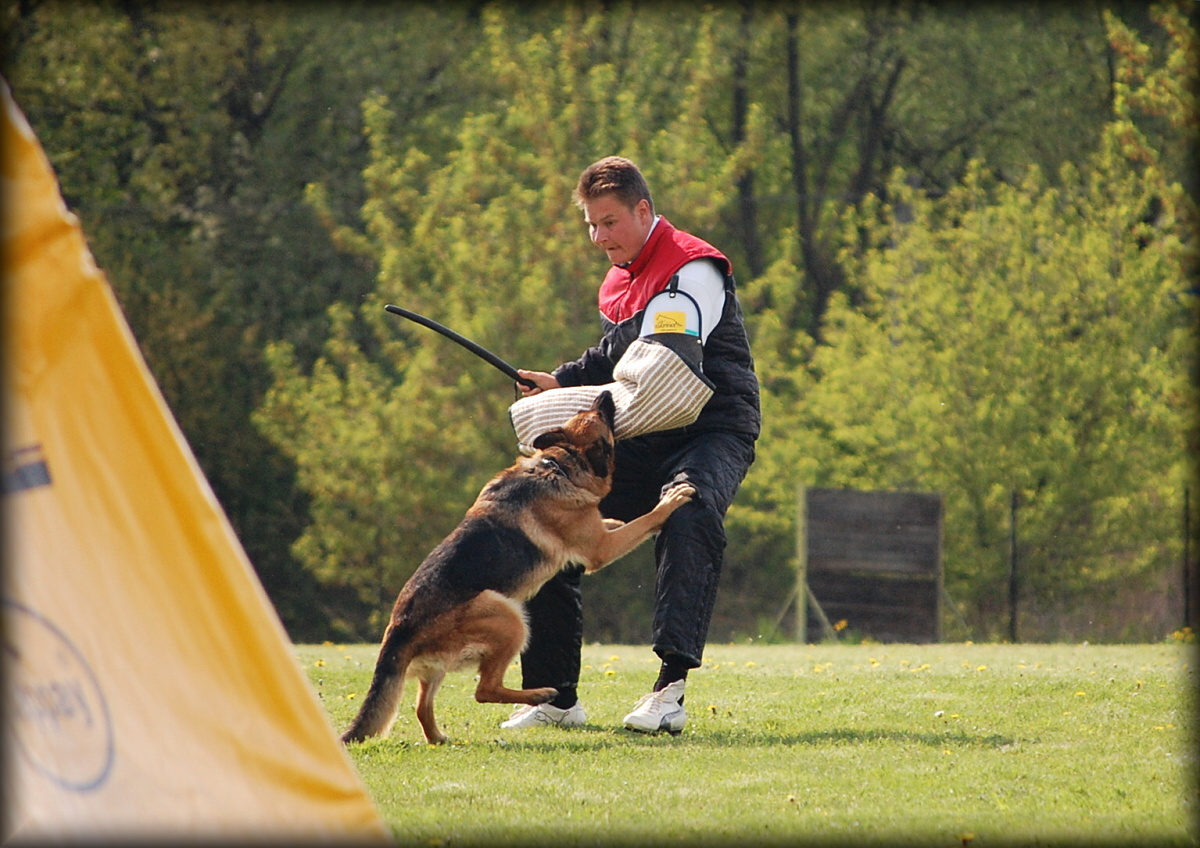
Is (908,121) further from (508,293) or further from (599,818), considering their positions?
(599,818)

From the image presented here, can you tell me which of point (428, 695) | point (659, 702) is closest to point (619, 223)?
point (659, 702)

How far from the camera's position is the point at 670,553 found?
5.99m

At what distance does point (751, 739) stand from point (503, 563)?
50.5 inches

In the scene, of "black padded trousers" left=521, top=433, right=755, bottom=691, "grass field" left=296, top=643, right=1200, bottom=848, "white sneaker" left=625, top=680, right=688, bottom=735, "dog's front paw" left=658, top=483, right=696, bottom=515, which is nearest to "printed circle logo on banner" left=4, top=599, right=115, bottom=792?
"grass field" left=296, top=643, right=1200, bottom=848

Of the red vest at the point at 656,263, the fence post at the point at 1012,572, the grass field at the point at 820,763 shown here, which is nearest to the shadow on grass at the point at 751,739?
the grass field at the point at 820,763

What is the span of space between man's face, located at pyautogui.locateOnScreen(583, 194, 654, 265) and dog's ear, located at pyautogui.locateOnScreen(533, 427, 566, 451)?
0.81 m

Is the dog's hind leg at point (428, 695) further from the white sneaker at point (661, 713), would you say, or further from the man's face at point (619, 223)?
the man's face at point (619, 223)

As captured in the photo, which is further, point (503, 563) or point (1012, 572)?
point (1012, 572)

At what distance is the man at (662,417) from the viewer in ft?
19.5

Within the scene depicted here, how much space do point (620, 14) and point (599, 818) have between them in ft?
90.1

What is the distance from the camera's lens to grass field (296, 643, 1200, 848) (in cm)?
411

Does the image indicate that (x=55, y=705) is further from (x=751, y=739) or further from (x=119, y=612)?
(x=751, y=739)

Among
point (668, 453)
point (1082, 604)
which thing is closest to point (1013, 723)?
point (668, 453)

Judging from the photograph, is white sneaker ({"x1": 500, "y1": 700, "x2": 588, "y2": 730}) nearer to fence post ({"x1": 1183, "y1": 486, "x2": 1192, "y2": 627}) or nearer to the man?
the man
